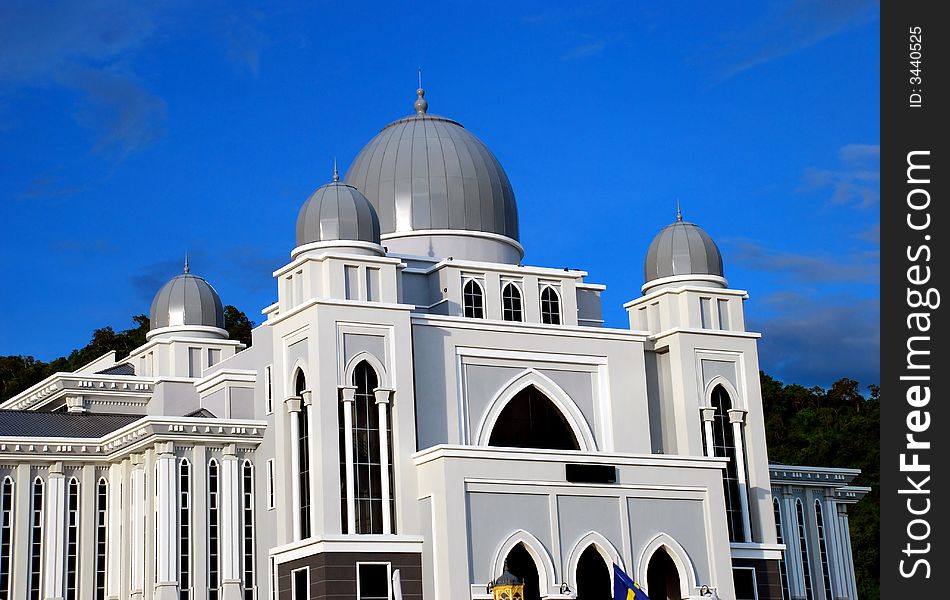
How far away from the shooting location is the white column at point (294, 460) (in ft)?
111

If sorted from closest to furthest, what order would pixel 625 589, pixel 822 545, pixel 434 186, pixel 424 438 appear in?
1. pixel 625 589
2. pixel 424 438
3. pixel 434 186
4. pixel 822 545

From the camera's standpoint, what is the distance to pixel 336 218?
3622 cm

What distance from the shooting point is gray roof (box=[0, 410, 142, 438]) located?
128 ft

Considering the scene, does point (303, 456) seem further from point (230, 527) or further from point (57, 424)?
point (57, 424)

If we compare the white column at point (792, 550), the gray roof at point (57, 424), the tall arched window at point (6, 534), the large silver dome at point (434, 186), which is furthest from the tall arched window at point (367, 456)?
the white column at point (792, 550)

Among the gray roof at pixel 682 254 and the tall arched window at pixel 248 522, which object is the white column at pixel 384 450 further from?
the gray roof at pixel 682 254

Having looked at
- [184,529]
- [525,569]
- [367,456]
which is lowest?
[525,569]

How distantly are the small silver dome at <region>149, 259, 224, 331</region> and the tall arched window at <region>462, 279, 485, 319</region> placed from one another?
1110cm

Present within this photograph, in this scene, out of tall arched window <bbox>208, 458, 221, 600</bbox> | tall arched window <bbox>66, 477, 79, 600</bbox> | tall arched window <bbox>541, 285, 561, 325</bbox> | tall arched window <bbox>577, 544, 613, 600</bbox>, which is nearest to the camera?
tall arched window <bbox>577, 544, 613, 600</bbox>

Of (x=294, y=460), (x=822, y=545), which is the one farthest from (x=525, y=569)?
(x=822, y=545)

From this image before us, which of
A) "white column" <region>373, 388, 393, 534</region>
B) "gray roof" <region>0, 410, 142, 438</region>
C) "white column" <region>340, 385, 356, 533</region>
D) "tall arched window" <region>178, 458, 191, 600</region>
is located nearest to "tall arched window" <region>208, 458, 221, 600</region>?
"tall arched window" <region>178, 458, 191, 600</region>

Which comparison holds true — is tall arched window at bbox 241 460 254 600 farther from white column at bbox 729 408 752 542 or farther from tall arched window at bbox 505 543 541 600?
white column at bbox 729 408 752 542

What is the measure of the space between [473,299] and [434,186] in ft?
13.2
